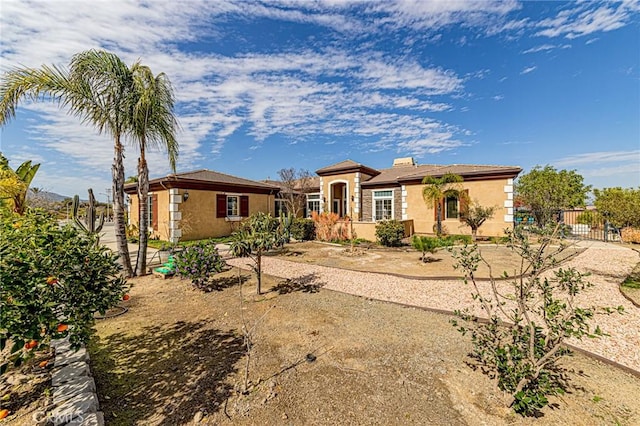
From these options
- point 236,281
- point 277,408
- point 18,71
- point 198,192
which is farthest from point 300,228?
A: point 277,408

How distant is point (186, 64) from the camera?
27.2ft

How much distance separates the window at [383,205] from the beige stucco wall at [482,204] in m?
1.69

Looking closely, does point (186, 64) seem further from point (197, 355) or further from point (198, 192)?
point (197, 355)

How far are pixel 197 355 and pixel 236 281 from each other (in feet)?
11.6

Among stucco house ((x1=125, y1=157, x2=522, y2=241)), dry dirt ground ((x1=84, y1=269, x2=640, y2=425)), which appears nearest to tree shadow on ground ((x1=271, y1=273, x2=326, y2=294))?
dry dirt ground ((x1=84, y1=269, x2=640, y2=425))

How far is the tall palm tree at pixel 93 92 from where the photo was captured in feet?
19.0

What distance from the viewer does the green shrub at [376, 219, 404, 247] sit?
1253 cm

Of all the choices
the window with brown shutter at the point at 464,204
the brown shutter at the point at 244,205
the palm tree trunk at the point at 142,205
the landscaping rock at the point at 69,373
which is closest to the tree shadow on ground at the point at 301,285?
the landscaping rock at the point at 69,373

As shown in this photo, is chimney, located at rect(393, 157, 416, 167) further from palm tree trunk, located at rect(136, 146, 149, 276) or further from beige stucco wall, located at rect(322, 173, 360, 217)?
palm tree trunk, located at rect(136, 146, 149, 276)

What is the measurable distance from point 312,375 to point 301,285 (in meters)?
3.72

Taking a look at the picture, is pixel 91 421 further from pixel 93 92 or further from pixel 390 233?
pixel 390 233

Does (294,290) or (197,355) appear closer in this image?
(197,355)

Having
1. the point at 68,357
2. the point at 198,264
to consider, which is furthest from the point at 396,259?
the point at 68,357

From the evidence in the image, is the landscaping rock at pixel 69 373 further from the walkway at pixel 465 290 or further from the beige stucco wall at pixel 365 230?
the beige stucco wall at pixel 365 230
